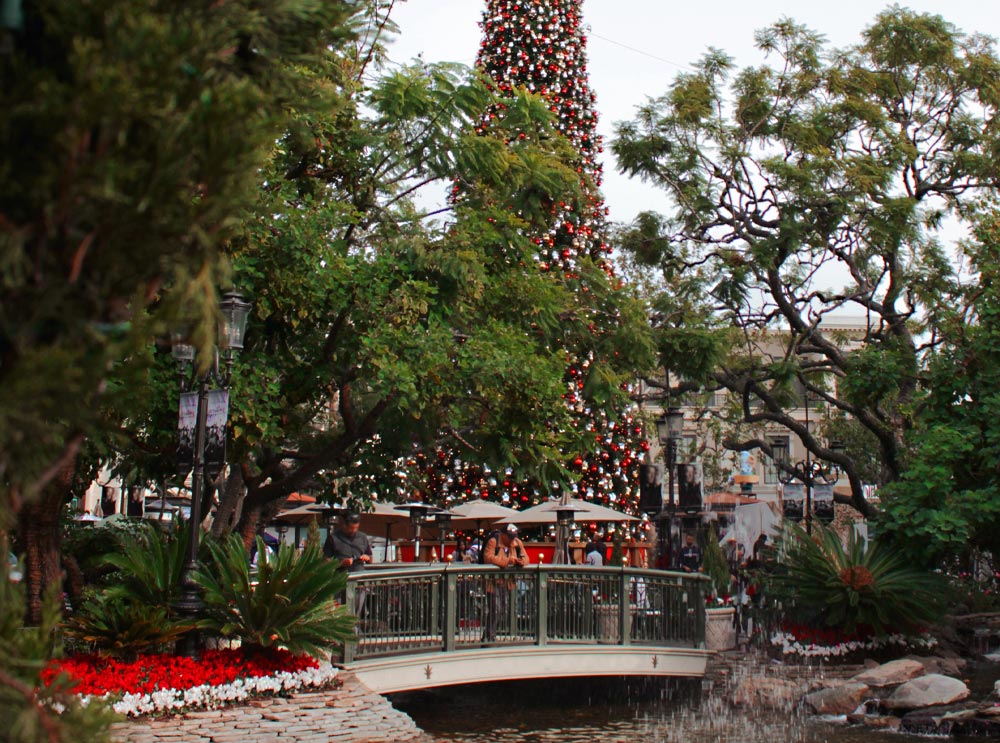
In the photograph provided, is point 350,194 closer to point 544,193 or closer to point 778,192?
point 544,193

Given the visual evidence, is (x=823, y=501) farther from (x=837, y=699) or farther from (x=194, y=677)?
(x=194, y=677)

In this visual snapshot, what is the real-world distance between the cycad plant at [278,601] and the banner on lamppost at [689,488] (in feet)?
47.0

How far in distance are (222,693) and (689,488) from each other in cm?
1612

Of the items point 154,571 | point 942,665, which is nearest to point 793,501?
point 942,665

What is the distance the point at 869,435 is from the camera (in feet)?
147

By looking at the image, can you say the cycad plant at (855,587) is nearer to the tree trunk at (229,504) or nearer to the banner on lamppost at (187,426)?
the tree trunk at (229,504)

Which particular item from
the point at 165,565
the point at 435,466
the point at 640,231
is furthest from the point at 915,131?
the point at 165,565

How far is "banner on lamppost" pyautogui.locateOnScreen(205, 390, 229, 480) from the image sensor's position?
1233cm

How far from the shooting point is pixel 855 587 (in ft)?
66.1

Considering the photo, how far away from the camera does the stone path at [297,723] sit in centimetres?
1102

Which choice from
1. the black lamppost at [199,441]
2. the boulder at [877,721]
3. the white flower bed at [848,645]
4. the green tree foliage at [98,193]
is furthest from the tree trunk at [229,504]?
the green tree foliage at [98,193]

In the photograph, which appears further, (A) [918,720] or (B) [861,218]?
(B) [861,218]

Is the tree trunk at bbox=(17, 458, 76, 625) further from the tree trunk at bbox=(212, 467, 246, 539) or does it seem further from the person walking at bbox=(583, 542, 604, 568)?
the person walking at bbox=(583, 542, 604, 568)

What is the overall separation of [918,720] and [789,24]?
49.0 ft
